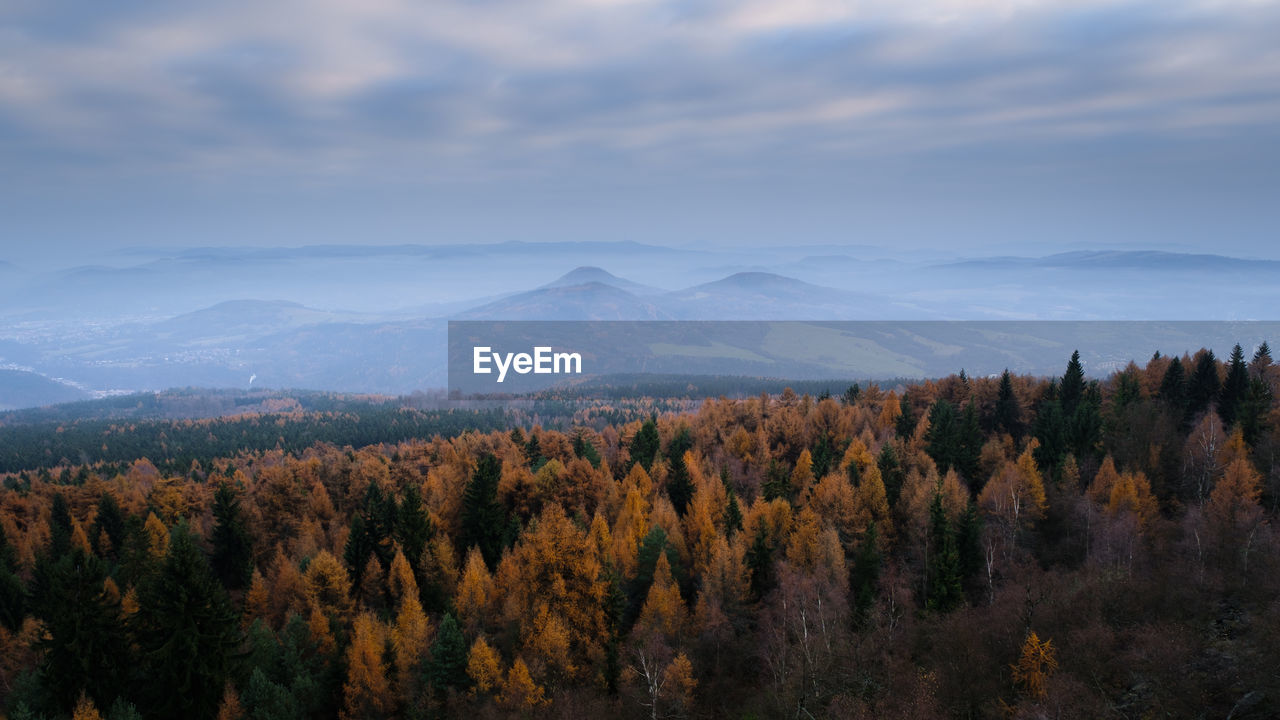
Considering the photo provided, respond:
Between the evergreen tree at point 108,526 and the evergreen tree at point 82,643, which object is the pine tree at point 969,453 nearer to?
the evergreen tree at point 82,643

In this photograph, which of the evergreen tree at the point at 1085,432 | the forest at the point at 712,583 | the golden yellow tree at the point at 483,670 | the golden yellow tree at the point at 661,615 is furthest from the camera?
the evergreen tree at the point at 1085,432

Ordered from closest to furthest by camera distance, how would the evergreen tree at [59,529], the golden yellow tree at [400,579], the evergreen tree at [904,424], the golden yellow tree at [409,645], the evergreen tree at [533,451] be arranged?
1. the golden yellow tree at [409,645]
2. the golden yellow tree at [400,579]
3. the evergreen tree at [59,529]
4. the evergreen tree at [533,451]
5. the evergreen tree at [904,424]

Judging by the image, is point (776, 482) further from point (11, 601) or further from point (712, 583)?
point (11, 601)

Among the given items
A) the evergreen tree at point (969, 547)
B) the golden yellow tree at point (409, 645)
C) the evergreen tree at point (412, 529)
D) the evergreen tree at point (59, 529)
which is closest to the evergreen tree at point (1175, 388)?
the evergreen tree at point (969, 547)

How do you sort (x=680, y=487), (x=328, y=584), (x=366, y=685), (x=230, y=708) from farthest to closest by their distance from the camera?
(x=680, y=487) → (x=328, y=584) → (x=366, y=685) → (x=230, y=708)

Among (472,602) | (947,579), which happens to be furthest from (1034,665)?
(472,602)
